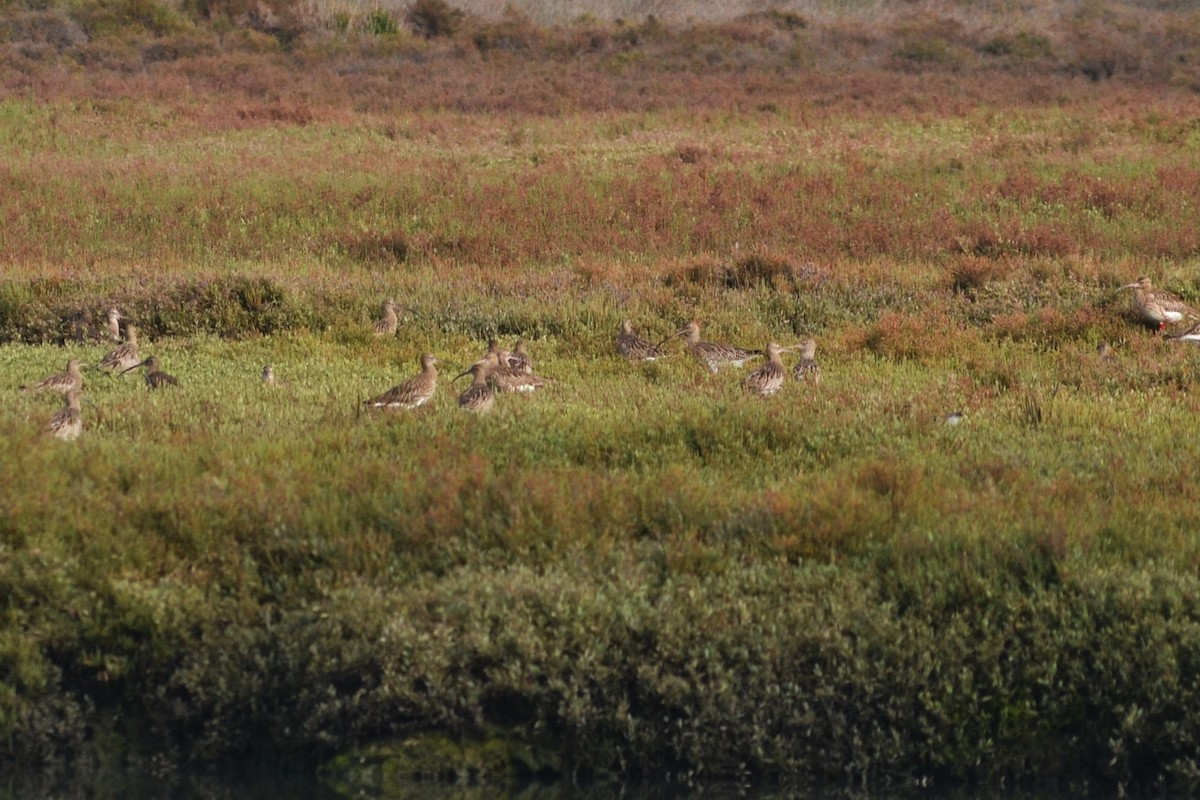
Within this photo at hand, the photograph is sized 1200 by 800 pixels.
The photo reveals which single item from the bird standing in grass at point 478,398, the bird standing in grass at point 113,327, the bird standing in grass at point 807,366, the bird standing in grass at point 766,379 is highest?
the bird standing in grass at point 478,398

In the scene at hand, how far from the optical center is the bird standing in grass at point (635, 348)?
1573 centimetres

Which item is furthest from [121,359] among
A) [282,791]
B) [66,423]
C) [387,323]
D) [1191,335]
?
[1191,335]

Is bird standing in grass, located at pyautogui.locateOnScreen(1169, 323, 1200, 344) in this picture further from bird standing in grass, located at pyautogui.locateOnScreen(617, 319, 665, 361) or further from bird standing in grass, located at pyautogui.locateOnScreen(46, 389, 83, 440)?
bird standing in grass, located at pyautogui.locateOnScreen(46, 389, 83, 440)

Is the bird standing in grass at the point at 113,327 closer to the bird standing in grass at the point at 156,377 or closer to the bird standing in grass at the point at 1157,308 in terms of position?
the bird standing in grass at the point at 156,377

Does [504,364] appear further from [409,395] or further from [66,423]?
[66,423]

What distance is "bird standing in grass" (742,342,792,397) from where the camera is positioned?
13.5 metres

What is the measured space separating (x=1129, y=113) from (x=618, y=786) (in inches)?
1303

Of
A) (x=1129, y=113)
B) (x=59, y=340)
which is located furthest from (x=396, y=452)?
(x=1129, y=113)

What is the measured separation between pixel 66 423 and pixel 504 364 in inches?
173

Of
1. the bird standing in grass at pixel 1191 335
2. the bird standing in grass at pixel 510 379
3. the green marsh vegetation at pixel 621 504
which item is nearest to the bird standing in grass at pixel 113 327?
the green marsh vegetation at pixel 621 504

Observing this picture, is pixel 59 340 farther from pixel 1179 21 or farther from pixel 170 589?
pixel 1179 21

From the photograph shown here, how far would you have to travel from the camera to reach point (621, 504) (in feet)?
31.9

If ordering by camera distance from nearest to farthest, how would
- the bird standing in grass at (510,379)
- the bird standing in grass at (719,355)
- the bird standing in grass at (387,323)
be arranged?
the bird standing in grass at (510,379) < the bird standing in grass at (719,355) < the bird standing in grass at (387,323)

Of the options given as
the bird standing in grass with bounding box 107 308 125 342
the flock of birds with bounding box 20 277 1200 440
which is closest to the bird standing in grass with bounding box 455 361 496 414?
the flock of birds with bounding box 20 277 1200 440
